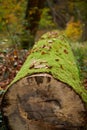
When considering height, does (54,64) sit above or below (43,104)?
above

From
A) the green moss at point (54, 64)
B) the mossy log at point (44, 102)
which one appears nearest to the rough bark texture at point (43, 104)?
the mossy log at point (44, 102)

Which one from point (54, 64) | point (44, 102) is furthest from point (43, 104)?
point (54, 64)

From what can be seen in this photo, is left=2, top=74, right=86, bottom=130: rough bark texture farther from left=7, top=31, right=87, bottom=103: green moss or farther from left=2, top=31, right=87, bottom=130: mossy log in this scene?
left=7, top=31, right=87, bottom=103: green moss

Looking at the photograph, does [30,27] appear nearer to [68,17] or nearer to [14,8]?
[14,8]

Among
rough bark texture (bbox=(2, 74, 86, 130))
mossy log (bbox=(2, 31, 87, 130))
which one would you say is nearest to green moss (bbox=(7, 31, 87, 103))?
mossy log (bbox=(2, 31, 87, 130))

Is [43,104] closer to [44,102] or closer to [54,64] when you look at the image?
[44,102]

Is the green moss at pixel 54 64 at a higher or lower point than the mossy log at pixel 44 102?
higher

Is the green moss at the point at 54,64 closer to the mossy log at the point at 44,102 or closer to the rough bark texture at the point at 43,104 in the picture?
the mossy log at the point at 44,102
